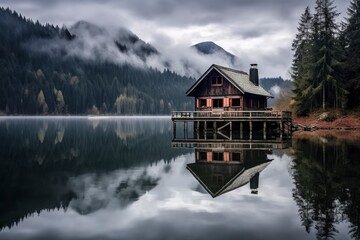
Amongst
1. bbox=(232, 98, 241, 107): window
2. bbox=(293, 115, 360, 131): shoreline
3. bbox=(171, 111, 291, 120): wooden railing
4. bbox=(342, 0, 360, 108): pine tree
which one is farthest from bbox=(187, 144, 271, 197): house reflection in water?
bbox=(342, 0, 360, 108): pine tree

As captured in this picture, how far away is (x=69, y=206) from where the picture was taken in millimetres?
14367

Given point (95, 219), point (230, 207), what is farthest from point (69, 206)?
point (230, 207)

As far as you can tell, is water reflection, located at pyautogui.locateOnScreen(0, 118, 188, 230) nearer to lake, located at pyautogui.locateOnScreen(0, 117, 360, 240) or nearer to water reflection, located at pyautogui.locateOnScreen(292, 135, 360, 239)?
lake, located at pyautogui.locateOnScreen(0, 117, 360, 240)

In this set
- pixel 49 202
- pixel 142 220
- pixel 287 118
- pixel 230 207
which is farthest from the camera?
pixel 287 118

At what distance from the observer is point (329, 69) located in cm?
5538

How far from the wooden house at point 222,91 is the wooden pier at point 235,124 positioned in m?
2.05

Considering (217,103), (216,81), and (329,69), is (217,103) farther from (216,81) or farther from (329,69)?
(329,69)

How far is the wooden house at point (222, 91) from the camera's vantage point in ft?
176

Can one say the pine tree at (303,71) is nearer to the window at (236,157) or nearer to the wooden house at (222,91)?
the wooden house at (222,91)

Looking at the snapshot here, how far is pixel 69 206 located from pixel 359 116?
158ft

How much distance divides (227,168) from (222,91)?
109 feet

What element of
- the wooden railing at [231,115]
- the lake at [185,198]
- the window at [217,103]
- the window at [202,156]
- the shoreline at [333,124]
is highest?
the window at [217,103]

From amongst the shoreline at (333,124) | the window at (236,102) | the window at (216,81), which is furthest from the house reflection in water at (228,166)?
the shoreline at (333,124)

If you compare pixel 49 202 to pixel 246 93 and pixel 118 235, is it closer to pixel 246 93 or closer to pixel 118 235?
pixel 118 235
